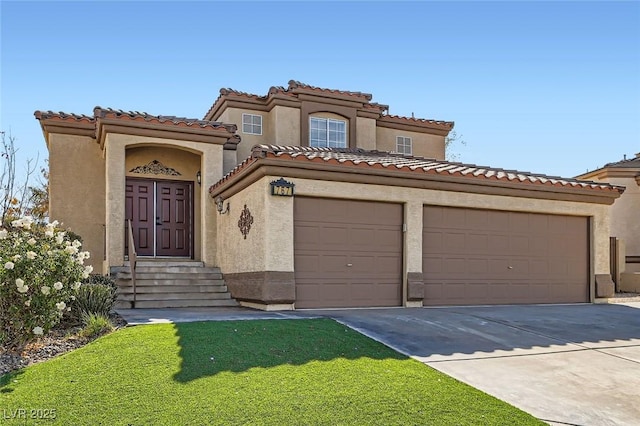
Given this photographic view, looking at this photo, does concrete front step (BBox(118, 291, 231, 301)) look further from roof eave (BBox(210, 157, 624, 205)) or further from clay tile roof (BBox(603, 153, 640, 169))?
clay tile roof (BBox(603, 153, 640, 169))

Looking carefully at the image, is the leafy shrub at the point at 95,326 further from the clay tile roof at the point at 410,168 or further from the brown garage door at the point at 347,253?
the clay tile roof at the point at 410,168

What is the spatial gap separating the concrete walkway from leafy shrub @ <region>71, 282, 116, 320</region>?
0.44 meters

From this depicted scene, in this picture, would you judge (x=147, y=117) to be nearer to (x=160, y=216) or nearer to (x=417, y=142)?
(x=160, y=216)

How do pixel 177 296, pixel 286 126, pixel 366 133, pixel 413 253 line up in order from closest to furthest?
pixel 413 253 → pixel 177 296 → pixel 286 126 → pixel 366 133

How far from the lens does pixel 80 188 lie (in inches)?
627

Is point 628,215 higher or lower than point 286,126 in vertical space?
lower

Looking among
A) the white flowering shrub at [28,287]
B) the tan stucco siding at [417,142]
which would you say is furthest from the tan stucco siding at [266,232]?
the tan stucco siding at [417,142]

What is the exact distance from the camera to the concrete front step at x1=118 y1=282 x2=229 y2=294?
1276 centimetres

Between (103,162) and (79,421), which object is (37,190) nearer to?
(103,162)

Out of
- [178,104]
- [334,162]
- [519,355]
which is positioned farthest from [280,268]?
[178,104]

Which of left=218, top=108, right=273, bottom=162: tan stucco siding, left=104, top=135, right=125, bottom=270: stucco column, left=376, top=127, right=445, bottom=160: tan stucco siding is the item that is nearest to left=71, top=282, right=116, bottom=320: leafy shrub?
left=104, top=135, right=125, bottom=270: stucco column

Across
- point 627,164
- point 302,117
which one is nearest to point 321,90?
point 302,117

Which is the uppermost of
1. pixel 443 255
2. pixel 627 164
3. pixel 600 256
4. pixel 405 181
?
pixel 627 164

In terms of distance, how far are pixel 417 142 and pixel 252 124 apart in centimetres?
656
